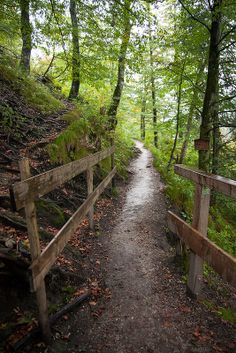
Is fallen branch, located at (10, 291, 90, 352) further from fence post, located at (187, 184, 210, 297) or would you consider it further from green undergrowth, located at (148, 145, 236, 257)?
green undergrowth, located at (148, 145, 236, 257)

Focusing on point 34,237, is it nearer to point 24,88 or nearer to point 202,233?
point 202,233

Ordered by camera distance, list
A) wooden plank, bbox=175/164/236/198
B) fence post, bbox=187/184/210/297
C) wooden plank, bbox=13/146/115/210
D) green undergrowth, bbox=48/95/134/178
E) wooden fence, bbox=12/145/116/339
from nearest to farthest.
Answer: wooden plank, bbox=13/146/115/210 → wooden fence, bbox=12/145/116/339 → wooden plank, bbox=175/164/236/198 → fence post, bbox=187/184/210/297 → green undergrowth, bbox=48/95/134/178

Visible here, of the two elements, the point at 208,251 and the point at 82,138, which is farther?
the point at 82,138

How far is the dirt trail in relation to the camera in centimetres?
309

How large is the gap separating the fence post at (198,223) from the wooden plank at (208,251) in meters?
0.13

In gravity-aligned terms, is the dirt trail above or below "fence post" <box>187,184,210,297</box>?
below

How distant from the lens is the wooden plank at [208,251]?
9.08 feet

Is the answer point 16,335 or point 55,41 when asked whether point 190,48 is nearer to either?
point 55,41

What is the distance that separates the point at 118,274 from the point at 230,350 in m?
2.12

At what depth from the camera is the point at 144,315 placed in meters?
3.59

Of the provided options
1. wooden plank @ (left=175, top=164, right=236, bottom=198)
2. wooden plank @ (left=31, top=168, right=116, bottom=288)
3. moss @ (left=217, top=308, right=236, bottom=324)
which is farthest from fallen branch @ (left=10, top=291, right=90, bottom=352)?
wooden plank @ (left=175, top=164, right=236, bottom=198)

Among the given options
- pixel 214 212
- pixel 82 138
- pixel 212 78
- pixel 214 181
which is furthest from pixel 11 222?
pixel 214 212

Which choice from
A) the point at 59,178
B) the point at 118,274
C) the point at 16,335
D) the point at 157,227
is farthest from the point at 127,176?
the point at 16,335

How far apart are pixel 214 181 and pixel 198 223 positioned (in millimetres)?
797
